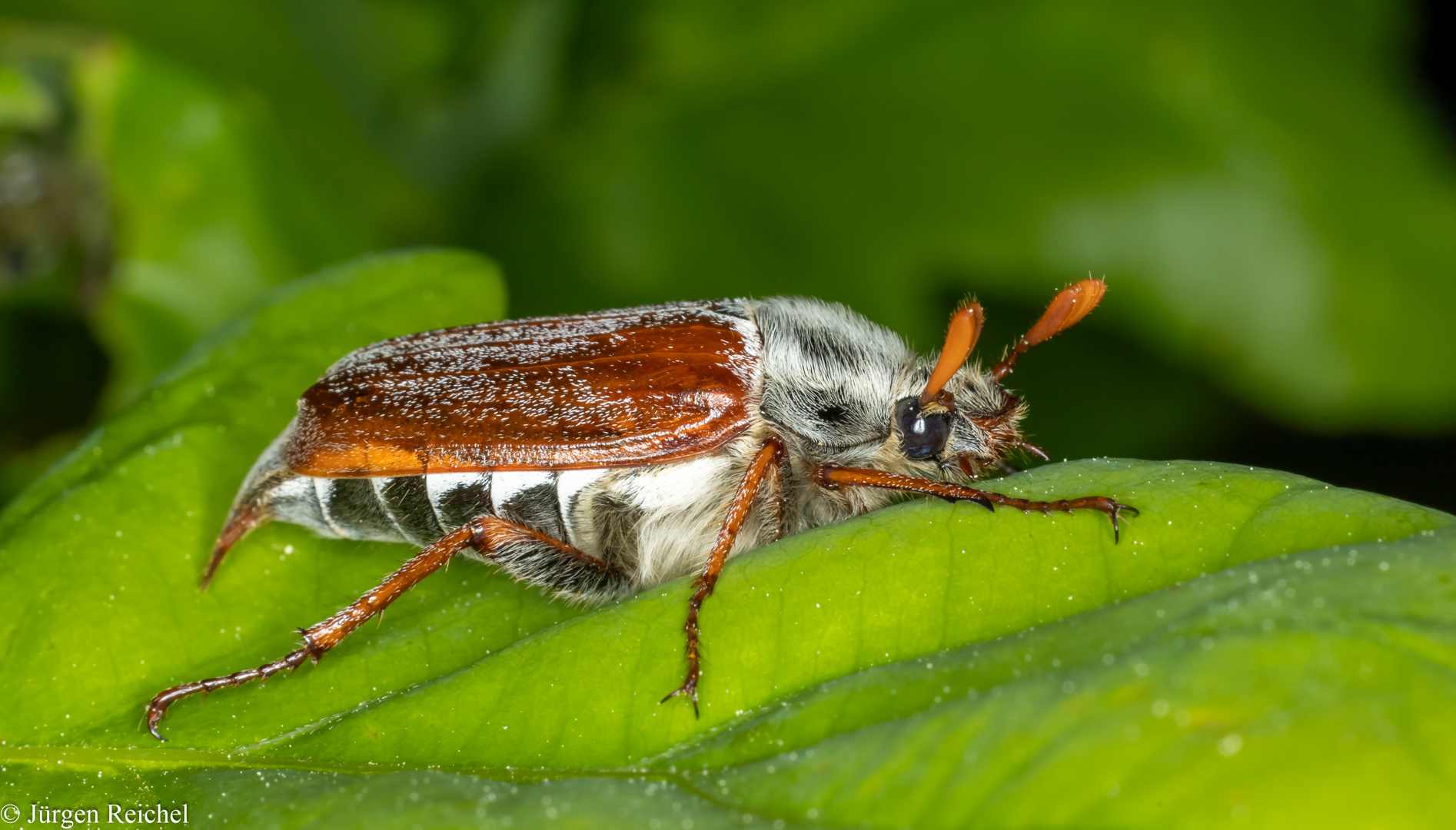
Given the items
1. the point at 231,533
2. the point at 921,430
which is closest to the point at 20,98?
the point at 231,533

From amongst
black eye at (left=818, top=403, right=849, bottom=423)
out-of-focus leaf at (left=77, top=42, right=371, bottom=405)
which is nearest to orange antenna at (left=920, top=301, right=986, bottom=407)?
black eye at (left=818, top=403, right=849, bottom=423)

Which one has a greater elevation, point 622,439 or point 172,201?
point 172,201

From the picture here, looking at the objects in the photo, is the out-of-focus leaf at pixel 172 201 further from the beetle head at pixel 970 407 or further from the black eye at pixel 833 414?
the beetle head at pixel 970 407

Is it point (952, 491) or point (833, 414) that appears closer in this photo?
point (952, 491)

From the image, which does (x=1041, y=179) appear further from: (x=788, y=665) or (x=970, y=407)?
(x=788, y=665)

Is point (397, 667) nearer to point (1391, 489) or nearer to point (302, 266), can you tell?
point (302, 266)

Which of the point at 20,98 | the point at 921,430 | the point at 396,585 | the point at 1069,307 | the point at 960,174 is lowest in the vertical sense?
the point at 396,585

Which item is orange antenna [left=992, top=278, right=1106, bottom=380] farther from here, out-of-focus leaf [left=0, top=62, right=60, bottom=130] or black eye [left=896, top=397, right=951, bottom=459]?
out-of-focus leaf [left=0, top=62, right=60, bottom=130]

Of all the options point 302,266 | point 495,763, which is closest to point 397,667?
point 495,763
